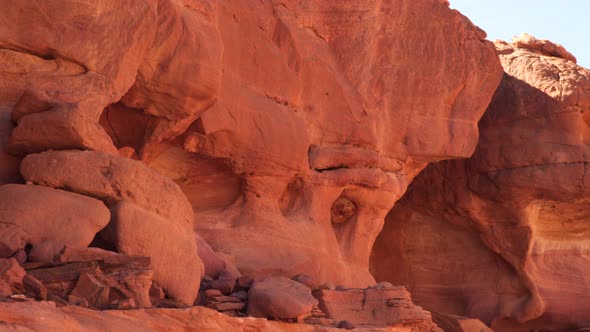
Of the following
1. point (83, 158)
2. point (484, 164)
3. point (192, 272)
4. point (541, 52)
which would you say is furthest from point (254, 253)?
point (541, 52)

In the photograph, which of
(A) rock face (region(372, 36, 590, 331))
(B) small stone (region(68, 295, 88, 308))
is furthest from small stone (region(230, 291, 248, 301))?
(A) rock face (region(372, 36, 590, 331))

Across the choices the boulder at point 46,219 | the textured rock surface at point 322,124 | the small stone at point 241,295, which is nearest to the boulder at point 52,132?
the boulder at point 46,219

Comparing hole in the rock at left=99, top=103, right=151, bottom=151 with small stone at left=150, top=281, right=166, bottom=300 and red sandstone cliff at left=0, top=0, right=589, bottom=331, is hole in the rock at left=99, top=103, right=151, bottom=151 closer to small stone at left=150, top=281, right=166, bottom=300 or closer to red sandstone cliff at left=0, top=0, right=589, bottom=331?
red sandstone cliff at left=0, top=0, right=589, bottom=331

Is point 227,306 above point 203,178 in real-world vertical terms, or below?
below

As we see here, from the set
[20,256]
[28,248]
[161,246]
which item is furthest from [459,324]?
[20,256]

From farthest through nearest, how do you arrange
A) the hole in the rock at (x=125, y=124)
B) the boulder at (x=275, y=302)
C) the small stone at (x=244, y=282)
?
the hole in the rock at (x=125, y=124), the small stone at (x=244, y=282), the boulder at (x=275, y=302)

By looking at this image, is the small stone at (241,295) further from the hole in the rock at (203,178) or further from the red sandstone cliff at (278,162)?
the hole in the rock at (203,178)

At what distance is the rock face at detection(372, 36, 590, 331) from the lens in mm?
12703

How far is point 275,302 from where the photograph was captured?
6879 mm

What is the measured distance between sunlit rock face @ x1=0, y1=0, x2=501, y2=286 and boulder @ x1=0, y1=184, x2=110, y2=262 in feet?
1.47

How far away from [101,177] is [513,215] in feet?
25.8

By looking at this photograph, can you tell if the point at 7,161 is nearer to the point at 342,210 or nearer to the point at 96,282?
the point at 96,282

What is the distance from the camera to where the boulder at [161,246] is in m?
6.16

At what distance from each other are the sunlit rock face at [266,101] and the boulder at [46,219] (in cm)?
45
